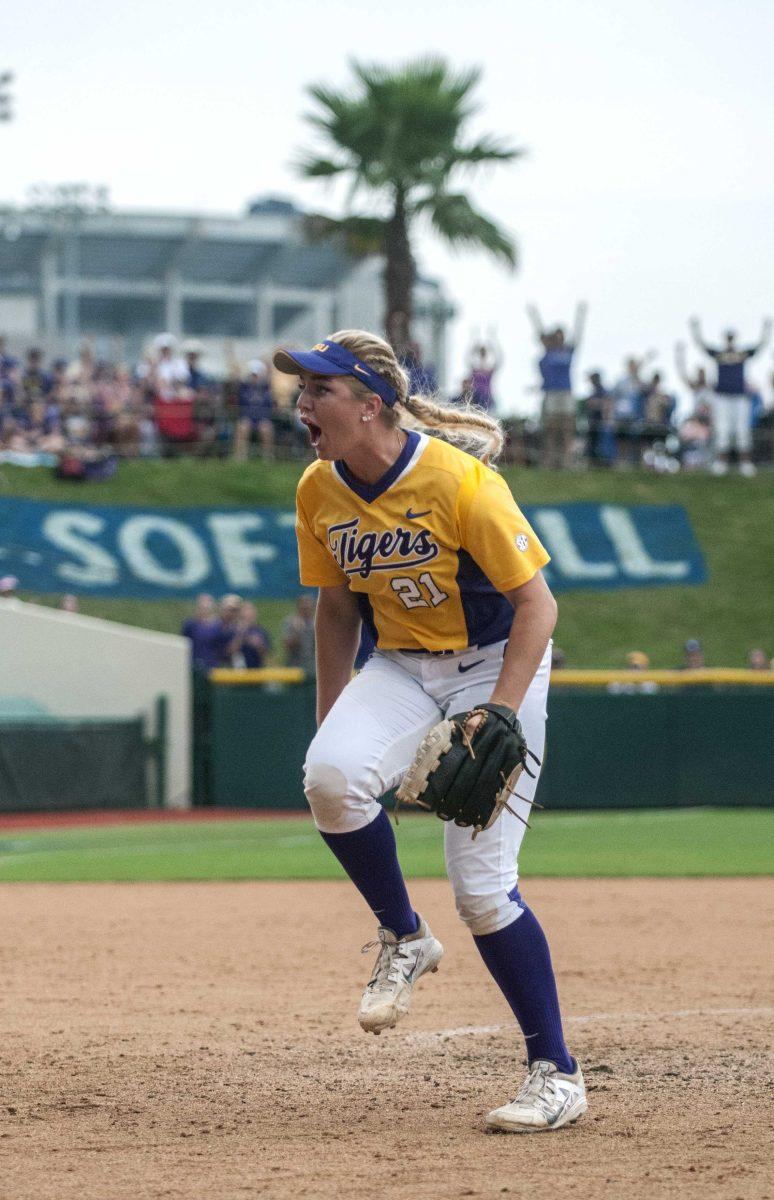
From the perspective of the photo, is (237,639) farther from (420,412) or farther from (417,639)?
(417,639)

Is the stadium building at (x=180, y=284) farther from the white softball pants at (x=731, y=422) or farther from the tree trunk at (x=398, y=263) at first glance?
the white softball pants at (x=731, y=422)

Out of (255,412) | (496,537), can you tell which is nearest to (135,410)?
(255,412)

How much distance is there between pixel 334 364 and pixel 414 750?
3.65 feet

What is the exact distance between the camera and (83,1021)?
20.6ft

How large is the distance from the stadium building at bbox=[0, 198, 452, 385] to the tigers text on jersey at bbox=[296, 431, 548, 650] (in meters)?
39.5

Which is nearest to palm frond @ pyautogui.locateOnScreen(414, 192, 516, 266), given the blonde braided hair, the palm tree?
the palm tree

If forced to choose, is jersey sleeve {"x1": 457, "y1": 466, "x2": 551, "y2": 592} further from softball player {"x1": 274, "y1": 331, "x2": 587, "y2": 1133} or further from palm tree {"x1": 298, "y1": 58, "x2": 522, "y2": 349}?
palm tree {"x1": 298, "y1": 58, "x2": 522, "y2": 349}

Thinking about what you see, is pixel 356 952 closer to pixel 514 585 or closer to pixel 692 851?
pixel 514 585

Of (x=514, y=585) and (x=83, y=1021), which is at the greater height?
(x=514, y=585)

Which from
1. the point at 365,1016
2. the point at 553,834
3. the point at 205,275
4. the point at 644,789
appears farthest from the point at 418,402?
the point at 205,275

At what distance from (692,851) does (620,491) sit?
13.3 meters

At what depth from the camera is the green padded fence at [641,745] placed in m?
17.2

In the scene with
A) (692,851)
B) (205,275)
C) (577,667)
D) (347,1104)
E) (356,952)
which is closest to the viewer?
(347,1104)

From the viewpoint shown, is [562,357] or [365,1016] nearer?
[365,1016]
